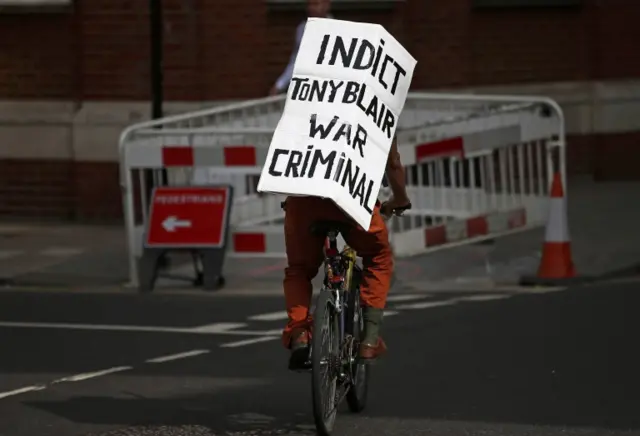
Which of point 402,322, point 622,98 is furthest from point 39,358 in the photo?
point 622,98

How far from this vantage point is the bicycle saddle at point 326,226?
8031 mm

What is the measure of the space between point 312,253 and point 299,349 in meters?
0.50

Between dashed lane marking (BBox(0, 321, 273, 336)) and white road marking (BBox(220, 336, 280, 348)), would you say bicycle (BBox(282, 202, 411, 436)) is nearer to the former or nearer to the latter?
white road marking (BBox(220, 336, 280, 348))

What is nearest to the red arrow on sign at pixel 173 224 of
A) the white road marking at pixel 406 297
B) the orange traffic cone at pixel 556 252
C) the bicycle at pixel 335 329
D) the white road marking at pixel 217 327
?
the white road marking at pixel 406 297

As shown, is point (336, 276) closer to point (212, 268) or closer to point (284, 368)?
point (284, 368)

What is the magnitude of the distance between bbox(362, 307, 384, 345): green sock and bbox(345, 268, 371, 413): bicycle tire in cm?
7

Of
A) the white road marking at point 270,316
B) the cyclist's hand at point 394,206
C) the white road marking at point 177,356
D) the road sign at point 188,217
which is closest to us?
the cyclist's hand at point 394,206

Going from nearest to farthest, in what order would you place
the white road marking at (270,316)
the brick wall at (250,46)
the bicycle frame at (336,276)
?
the bicycle frame at (336,276)
the white road marking at (270,316)
the brick wall at (250,46)

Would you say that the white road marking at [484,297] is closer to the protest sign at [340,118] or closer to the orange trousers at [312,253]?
the orange trousers at [312,253]

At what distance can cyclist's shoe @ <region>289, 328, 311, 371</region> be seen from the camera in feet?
26.0

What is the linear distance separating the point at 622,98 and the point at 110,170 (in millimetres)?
5588

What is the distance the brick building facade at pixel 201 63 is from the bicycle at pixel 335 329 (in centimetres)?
970

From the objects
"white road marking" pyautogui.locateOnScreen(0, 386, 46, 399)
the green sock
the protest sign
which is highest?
the protest sign

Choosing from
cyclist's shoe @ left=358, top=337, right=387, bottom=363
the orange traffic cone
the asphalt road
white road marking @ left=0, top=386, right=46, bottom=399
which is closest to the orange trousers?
cyclist's shoe @ left=358, top=337, right=387, bottom=363
